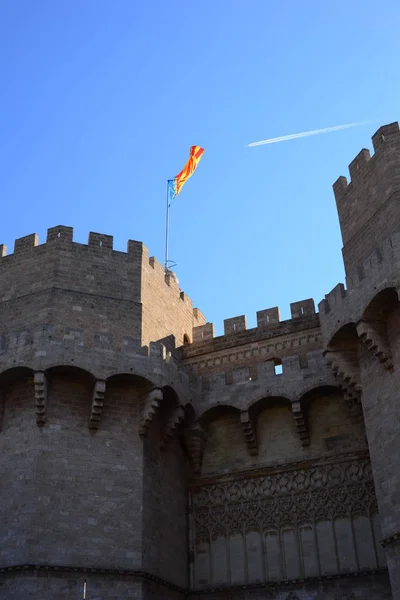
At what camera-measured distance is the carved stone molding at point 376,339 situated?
1498 centimetres

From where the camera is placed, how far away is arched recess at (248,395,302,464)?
17.9 meters

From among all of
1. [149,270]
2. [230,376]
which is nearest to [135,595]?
[230,376]

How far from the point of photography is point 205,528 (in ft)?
58.6

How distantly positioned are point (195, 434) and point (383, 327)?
18.8 ft

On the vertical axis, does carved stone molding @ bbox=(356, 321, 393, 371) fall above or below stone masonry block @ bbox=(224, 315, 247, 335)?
below

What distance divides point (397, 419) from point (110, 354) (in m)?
6.49

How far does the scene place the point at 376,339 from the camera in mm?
15133

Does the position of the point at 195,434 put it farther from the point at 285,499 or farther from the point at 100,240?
the point at 100,240

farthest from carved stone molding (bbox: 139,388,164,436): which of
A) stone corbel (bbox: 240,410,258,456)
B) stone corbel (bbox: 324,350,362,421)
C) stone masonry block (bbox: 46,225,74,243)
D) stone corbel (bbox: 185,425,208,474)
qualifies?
stone masonry block (bbox: 46,225,74,243)

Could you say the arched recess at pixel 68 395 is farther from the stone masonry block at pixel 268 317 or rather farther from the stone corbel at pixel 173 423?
the stone masonry block at pixel 268 317

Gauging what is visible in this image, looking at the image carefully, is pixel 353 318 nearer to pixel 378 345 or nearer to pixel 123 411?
pixel 378 345

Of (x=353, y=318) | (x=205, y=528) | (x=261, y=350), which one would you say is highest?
(x=261, y=350)

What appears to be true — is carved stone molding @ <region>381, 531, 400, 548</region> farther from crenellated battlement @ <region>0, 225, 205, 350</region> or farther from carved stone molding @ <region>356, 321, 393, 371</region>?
crenellated battlement @ <region>0, 225, 205, 350</region>

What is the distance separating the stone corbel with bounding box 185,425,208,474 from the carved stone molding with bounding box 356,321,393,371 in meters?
5.21
